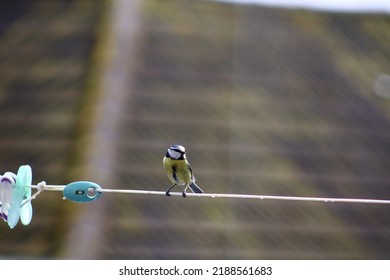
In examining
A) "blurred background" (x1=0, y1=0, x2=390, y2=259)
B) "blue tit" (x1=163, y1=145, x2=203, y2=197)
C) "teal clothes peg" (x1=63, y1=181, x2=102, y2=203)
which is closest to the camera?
"teal clothes peg" (x1=63, y1=181, x2=102, y2=203)

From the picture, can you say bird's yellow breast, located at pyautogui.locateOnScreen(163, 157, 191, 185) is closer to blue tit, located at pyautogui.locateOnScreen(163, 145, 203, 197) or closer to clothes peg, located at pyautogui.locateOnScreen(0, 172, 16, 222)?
blue tit, located at pyautogui.locateOnScreen(163, 145, 203, 197)

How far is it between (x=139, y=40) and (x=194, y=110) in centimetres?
25

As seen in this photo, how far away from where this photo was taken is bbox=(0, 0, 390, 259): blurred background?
63.5 inches

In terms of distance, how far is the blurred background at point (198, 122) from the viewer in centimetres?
161

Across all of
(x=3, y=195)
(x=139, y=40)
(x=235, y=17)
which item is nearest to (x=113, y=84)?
(x=139, y=40)

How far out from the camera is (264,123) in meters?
1.83

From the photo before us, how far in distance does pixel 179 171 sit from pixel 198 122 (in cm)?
86

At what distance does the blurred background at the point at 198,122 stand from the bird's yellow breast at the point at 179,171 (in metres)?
0.58

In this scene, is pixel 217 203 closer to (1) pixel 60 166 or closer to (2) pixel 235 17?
(1) pixel 60 166

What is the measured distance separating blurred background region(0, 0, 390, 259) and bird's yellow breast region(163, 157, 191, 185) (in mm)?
575

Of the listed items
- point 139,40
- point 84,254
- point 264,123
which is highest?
point 139,40

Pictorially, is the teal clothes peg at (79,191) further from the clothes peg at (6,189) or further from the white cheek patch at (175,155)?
the white cheek patch at (175,155)

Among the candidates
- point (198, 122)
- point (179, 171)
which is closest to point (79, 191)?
point (179, 171)

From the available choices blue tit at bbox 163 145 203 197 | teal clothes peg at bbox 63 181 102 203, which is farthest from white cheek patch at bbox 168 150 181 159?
teal clothes peg at bbox 63 181 102 203
